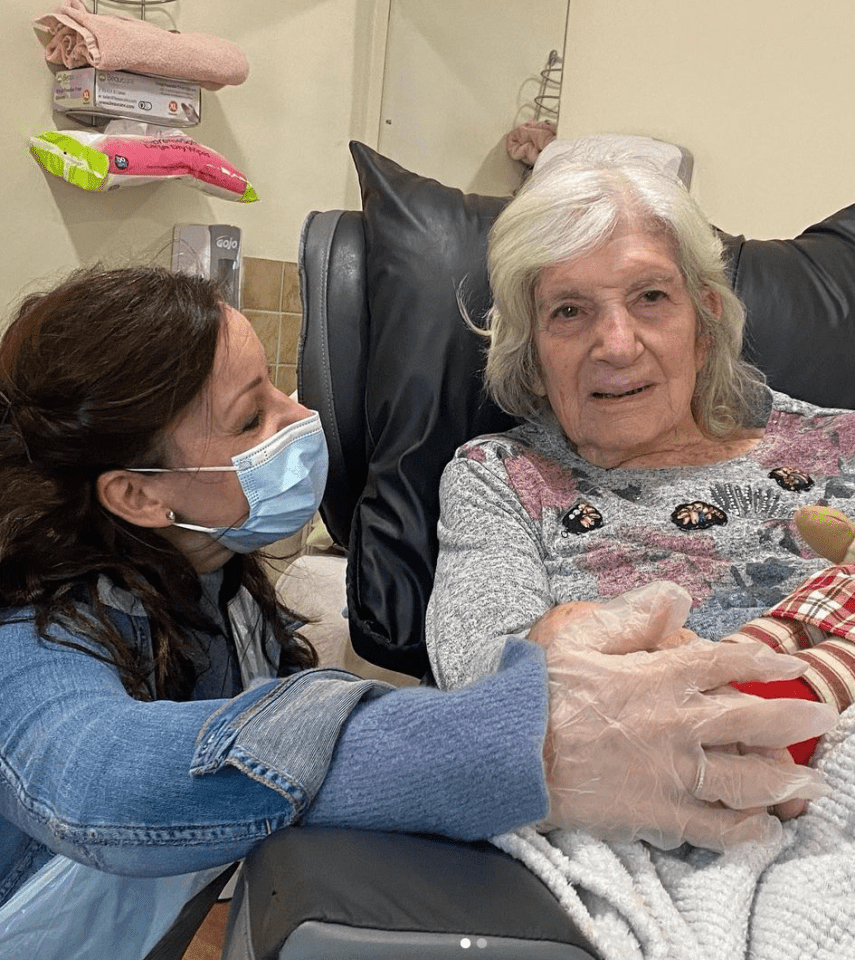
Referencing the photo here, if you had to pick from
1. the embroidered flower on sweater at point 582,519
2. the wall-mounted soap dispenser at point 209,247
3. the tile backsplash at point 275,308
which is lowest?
the tile backsplash at point 275,308

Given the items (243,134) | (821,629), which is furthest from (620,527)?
(243,134)

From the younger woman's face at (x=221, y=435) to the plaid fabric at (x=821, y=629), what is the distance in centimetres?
61

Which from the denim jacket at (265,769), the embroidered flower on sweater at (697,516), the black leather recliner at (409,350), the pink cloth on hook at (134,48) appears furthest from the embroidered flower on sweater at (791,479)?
the pink cloth on hook at (134,48)

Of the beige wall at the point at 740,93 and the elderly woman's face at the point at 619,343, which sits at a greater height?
the beige wall at the point at 740,93

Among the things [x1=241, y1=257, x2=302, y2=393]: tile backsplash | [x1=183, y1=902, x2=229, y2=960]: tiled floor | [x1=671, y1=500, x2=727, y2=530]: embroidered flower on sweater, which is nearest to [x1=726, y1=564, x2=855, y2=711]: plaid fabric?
[x1=671, y1=500, x2=727, y2=530]: embroidered flower on sweater

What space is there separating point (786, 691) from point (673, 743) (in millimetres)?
178

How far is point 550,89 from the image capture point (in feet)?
11.4

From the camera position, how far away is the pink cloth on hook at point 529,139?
3496 millimetres

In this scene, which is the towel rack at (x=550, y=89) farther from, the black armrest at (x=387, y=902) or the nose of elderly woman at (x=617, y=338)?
the black armrest at (x=387, y=902)

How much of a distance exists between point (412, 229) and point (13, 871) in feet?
3.49

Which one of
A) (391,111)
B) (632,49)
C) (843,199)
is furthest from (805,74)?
(391,111)

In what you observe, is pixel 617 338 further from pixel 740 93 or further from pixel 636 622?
pixel 740 93

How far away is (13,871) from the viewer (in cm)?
111

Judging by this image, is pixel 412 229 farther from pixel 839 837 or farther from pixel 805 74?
pixel 805 74
